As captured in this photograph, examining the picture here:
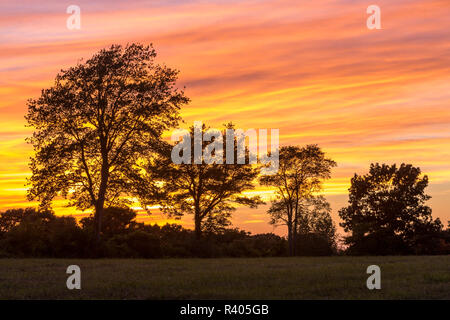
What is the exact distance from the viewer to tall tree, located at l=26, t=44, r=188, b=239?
4669cm

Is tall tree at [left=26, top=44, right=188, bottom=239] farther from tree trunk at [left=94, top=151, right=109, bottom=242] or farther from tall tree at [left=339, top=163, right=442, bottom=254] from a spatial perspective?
tall tree at [left=339, top=163, right=442, bottom=254]

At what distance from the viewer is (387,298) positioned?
16.5 meters

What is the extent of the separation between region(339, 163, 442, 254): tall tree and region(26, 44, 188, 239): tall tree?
36319 millimetres

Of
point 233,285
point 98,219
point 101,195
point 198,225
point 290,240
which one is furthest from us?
point 290,240

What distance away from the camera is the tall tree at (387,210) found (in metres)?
72.8

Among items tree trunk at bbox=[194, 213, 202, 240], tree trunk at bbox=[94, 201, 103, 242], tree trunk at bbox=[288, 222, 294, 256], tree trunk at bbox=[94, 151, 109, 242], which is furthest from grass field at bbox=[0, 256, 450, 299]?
tree trunk at bbox=[288, 222, 294, 256]

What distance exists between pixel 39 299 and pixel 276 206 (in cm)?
6136

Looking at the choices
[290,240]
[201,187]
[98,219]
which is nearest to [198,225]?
[201,187]

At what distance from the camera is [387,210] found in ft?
251

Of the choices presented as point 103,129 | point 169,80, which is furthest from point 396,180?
point 103,129

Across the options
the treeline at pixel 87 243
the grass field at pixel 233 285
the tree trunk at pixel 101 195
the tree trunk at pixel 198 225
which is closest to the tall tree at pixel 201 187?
the tree trunk at pixel 198 225

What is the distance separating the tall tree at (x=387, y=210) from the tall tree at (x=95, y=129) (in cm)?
3632

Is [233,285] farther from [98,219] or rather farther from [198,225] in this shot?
[198,225]

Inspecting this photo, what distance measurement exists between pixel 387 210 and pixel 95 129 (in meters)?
45.3
